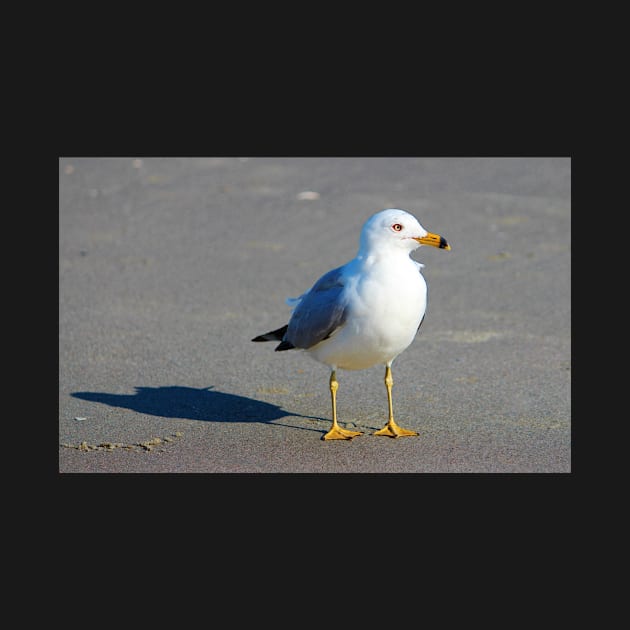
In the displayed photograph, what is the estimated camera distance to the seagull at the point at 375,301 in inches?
220

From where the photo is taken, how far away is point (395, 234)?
5.66 meters

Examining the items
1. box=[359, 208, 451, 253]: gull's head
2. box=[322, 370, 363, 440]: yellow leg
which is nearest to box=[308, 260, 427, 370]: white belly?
box=[359, 208, 451, 253]: gull's head

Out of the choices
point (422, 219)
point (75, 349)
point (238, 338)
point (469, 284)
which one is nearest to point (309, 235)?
point (422, 219)

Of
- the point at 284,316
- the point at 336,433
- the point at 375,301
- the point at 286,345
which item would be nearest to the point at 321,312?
the point at 375,301

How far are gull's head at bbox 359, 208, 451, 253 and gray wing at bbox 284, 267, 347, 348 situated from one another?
0.28 metres

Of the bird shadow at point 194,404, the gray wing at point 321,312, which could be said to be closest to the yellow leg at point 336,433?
the bird shadow at point 194,404

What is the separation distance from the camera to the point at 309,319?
587 centimetres

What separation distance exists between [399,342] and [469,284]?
3079 millimetres

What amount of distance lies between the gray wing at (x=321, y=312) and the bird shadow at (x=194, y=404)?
0.52 meters

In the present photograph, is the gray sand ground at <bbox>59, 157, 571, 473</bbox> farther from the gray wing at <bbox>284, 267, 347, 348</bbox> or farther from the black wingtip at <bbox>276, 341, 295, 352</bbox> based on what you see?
the gray wing at <bbox>284, 267, 347, 348</bbox>

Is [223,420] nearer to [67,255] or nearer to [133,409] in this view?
[133,409]

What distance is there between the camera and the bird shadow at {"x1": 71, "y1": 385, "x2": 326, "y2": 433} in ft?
20.4

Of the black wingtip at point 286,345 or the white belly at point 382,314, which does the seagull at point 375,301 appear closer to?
the white belly at point 382,314

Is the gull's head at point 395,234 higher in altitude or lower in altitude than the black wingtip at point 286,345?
higher
